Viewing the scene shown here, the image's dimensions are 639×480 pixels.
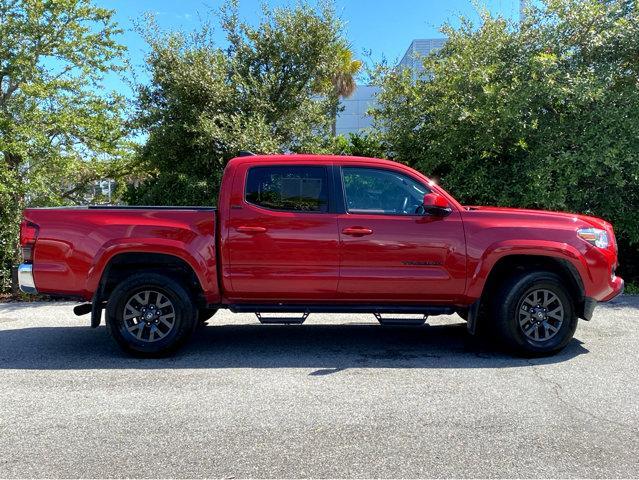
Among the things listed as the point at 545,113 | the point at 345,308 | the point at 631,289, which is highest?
the point at 545,113

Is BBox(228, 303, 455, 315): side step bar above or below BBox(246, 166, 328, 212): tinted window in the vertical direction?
below

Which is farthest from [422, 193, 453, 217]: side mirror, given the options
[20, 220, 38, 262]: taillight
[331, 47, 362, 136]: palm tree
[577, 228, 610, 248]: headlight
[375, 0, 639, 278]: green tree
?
[331, 47, 362, 136]: palm tree

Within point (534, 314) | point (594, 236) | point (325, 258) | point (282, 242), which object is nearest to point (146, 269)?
point (282, 242)

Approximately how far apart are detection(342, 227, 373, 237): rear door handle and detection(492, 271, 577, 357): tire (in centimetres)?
148

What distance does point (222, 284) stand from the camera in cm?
530

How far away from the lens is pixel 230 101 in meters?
10.2

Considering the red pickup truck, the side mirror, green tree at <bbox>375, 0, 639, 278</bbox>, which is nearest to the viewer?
the side mirror

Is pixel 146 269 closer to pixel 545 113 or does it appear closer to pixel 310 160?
pixel 310 160

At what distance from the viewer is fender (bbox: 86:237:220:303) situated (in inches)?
203

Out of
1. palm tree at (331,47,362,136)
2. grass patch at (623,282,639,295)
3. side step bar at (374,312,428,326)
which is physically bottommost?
grass patch at (623,282,639,295)

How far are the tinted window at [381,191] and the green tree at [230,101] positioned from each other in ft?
15.2

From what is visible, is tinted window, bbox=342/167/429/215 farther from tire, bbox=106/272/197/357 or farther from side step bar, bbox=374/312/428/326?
tire, bbox=106/272/197/357

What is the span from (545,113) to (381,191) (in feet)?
18.4

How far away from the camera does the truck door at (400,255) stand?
5172 millimetres
